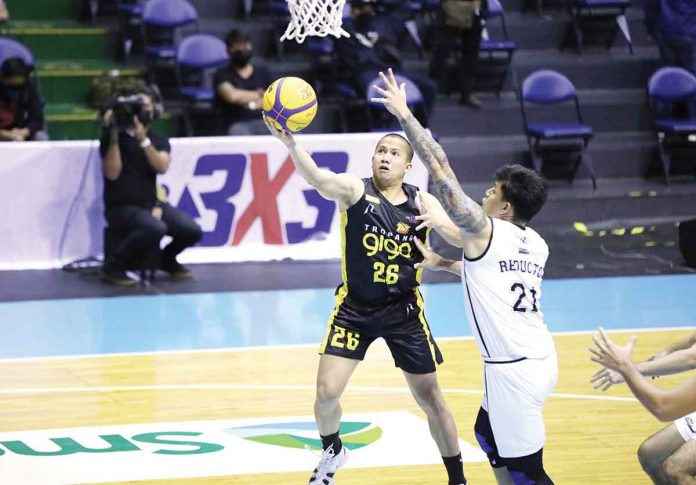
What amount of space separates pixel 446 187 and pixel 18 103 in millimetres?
8763

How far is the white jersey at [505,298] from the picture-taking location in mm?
5805

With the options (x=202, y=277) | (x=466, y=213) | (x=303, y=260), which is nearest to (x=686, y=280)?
(x=303, y=260)

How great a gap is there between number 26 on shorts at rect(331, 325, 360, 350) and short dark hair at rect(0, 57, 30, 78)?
25.5ft

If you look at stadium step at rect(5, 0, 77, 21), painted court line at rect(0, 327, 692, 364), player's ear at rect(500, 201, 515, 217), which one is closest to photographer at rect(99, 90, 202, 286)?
painted court line at rect(0, 327, 692, 364)

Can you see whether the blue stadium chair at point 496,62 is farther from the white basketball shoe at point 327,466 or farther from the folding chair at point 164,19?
the white basketball shoe at point 327,466

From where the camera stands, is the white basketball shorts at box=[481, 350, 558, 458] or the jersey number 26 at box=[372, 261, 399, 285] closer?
the white basketball shorts at box=[481, 350, 558, 458]

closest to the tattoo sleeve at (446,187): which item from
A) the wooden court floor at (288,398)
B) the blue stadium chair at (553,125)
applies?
the wooden court floor at (288,398)

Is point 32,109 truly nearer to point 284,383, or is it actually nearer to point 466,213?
point 284,383

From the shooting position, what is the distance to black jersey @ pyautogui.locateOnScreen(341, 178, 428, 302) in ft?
22.2

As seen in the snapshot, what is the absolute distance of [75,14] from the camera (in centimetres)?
1661

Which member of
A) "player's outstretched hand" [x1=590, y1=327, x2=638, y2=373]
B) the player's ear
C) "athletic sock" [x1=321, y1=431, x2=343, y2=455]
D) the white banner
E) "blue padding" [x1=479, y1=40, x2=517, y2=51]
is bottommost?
the white banner

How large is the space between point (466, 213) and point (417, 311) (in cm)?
132

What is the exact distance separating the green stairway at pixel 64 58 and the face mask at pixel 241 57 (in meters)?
1.31

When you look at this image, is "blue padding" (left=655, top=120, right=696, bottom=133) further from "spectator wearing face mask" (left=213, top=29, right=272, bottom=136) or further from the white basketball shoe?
the white basketball shoe
